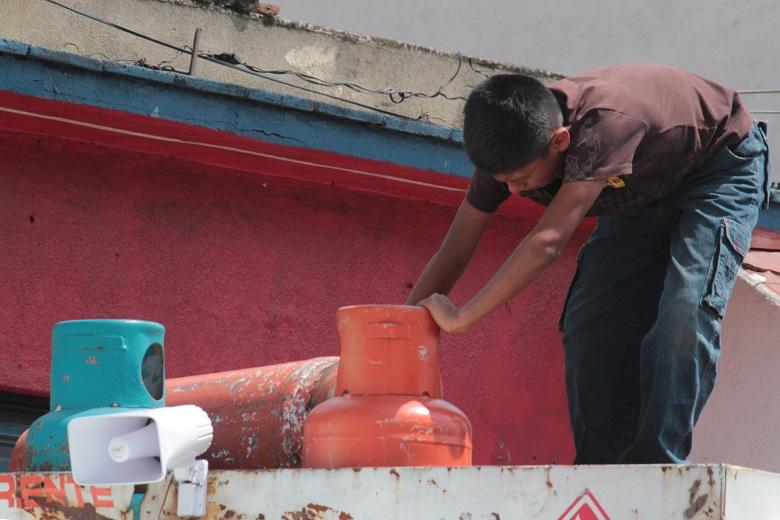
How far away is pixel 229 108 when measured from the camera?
5.39 metres

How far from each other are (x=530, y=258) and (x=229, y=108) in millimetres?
2319

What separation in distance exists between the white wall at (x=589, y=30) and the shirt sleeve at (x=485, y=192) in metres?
8.73

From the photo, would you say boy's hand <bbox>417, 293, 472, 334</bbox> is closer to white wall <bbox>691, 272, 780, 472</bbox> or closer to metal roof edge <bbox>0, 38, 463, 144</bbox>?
metal roof edge <bbox>0, 38, 463, 144</bbox>

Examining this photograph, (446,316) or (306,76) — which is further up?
(306,76)

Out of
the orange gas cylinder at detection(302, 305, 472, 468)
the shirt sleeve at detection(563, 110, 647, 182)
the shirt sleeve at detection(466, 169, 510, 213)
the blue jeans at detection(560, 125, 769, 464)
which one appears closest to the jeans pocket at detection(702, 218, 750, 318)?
the blue jeans at detection(560, 125, 769, 464)

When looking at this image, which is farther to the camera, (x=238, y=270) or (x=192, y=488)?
(x=238, y=270)

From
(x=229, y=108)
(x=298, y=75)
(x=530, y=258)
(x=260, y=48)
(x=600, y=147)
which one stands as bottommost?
(x=530, y=258)

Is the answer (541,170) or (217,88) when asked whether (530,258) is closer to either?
(541,170)

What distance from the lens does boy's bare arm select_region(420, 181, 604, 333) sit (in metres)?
3.38

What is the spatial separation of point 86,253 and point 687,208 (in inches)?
117

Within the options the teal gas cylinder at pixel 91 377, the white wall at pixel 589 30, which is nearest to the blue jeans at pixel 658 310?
the teal gas cylinder at pixel 91 377

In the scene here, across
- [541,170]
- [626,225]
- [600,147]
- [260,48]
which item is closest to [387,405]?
[541,170]

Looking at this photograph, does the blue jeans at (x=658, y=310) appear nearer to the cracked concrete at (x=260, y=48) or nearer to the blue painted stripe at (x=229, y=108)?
the blue painted stripe at (x=229, y=108)

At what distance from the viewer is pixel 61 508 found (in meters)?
3.04
